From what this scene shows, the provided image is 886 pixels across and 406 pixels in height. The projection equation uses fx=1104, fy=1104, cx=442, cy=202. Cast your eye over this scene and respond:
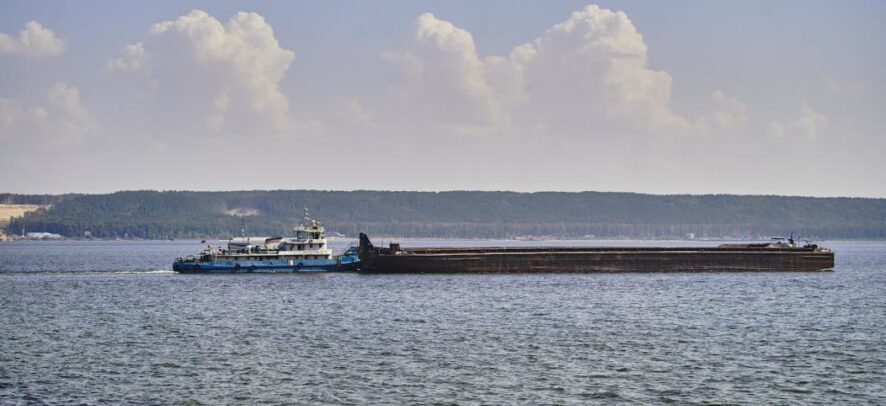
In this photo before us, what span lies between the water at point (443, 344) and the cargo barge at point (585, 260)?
16.7 m

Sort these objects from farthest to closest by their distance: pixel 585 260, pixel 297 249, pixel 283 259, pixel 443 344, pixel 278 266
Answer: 1. pixel 585 260
2. pixel 297 249
3. pixel 283 259
4. pixel 278 266
5. pixel 443 344

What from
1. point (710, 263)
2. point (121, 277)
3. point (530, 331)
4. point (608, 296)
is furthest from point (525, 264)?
point (530, 331)

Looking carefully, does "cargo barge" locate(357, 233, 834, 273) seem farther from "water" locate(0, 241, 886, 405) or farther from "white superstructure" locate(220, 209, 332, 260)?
"water" locate(0, 241, 886, 405)

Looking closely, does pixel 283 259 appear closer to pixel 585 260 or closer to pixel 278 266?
pixel 278 266

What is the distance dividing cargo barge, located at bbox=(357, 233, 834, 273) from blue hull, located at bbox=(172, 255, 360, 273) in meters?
2.42

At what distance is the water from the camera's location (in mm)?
48188

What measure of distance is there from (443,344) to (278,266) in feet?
206

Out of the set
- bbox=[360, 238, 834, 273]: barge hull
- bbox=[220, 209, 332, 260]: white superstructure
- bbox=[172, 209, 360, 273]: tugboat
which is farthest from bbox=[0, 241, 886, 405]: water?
bbox=[360, 238, 834, 273]: barge hull

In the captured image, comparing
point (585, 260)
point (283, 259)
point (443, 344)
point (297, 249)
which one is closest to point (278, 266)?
point (283, 259)

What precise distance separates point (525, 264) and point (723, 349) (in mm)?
67879

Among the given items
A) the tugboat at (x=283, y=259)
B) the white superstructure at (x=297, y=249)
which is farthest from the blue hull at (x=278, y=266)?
the white superstructure at (x=297, y=249)

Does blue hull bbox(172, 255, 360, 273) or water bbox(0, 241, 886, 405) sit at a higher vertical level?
blue hull bbox(172, 255, 360, 273)

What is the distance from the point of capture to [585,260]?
5084 inches

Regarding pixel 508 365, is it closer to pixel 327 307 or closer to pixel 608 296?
pixel 327 307
